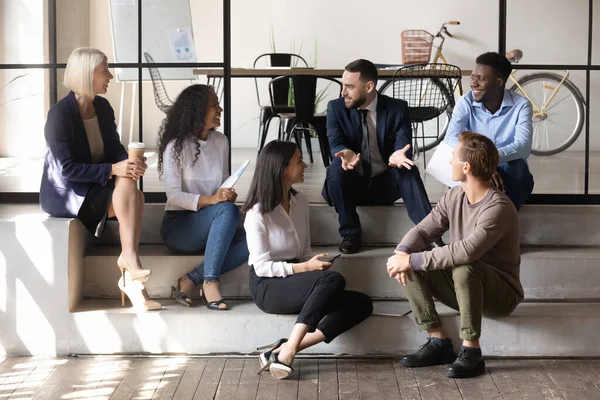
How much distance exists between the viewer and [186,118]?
394 cm

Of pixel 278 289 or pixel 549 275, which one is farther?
pixel 549 275

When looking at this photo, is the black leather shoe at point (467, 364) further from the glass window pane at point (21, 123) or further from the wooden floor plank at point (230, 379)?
the glass window pane at point (21, 123)

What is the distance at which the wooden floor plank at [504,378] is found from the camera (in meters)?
3.17

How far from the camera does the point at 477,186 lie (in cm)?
342

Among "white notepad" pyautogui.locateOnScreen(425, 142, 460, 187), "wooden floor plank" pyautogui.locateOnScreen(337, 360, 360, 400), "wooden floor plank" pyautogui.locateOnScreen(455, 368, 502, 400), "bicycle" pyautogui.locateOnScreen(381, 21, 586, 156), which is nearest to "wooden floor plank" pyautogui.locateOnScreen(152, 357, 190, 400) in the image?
"wooden floor plank" pyautogui.locateOnScreen(337, 360, 360, 400)

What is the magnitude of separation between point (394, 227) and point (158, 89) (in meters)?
1.44

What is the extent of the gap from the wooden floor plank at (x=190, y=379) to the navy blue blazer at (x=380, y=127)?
1291 mm

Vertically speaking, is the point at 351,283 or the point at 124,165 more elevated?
the point at 124,165

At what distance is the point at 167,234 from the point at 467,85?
19.4ft

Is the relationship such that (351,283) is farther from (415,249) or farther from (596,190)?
(596,190)

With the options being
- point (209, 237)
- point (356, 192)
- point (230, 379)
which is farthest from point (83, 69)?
point (230, 379)

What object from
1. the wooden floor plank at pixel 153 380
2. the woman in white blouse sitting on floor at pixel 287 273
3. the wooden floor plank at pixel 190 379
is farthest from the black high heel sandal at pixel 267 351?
the wooden floor plank at pixel 153 380

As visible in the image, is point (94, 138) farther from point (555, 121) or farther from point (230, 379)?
point (555, 121)

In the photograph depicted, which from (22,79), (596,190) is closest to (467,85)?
(596,190)
